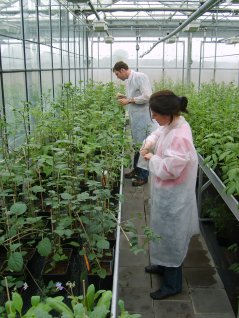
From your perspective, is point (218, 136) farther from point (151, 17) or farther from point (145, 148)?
point (151, 17)

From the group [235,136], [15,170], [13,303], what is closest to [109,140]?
[15,170]

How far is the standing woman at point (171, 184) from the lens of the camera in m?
2.37

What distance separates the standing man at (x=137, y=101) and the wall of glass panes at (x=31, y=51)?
3.10ft

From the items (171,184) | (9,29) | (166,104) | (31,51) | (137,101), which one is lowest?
(171,184)

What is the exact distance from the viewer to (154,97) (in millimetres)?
2432

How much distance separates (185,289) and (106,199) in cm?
105

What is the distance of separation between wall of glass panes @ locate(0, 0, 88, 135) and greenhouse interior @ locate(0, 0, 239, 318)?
23mm

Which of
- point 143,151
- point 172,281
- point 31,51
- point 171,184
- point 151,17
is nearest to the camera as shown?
point 171,184

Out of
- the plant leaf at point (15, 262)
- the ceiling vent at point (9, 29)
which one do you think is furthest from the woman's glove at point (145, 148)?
the ceiling vent at point (9, 29)

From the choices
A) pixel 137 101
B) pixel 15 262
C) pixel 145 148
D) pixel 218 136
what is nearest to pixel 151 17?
pixel 137 101

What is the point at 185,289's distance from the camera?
9.46 ft

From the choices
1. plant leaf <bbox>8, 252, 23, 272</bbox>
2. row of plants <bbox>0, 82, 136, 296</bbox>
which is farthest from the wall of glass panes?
plant leaf <bbox>8, 252, 23, 272</bbox>

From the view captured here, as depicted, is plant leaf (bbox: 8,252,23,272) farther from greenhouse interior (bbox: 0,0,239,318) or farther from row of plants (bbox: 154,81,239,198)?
row of plants (bbox: 154,81,239,198)

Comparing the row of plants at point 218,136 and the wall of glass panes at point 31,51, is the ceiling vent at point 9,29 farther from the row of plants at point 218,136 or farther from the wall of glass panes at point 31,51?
the row of plants at point 218,136
